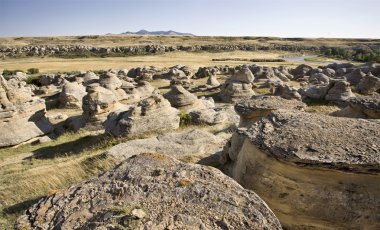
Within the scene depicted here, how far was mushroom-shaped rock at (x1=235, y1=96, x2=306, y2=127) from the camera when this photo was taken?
1012 centimetres

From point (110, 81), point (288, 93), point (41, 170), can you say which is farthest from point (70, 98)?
point (288, 93)

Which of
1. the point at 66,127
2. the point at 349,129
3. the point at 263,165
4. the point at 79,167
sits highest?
the point at 349,129

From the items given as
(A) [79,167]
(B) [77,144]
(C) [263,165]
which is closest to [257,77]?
(B) [77,144]

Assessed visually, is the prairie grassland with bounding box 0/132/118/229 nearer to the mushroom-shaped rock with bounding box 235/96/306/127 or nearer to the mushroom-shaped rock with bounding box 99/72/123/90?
the mushroom-shaped rock with bounding box 235/96/306/127

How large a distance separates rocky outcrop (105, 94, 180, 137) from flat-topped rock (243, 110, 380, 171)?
8.40m

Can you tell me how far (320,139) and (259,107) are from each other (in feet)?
14.4

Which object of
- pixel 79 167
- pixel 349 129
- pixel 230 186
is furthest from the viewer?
pixel 79 167

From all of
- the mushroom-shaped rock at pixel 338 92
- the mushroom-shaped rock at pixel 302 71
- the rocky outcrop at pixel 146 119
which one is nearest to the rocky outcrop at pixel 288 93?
the mushroom-shaped rock at pixel 338 92

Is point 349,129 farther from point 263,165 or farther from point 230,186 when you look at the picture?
point 230,186

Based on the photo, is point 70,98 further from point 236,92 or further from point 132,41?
point 132,41

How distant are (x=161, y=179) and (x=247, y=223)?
4.67ft

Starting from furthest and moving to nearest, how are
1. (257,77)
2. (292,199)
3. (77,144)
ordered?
(257,77)
(77,144)
(292,199)

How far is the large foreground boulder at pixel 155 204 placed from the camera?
4031 millimetres

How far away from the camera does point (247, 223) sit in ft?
13.3
